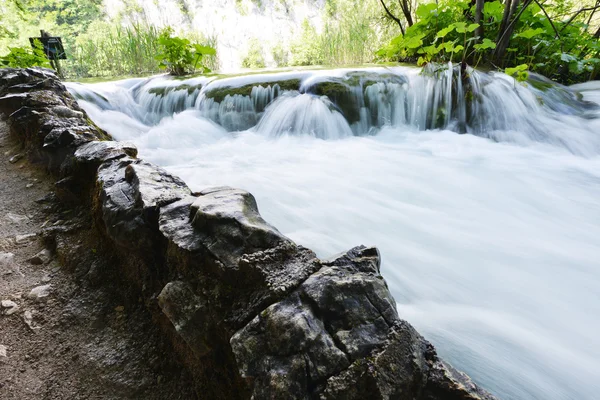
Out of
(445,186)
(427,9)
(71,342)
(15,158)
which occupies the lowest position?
(445,186)

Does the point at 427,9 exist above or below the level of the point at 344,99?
above

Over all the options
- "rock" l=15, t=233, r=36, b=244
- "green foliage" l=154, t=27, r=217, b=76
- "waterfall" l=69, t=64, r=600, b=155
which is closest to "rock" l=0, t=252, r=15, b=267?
"rock" l=15, t=233, r=36, b=244

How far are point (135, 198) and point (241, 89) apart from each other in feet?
15.5

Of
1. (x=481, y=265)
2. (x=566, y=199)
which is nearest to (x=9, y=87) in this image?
(x=481, y=265)

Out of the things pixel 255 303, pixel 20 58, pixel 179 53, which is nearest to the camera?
pixel 255 303

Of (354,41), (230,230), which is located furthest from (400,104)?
(230,230)

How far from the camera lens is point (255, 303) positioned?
0.93 metres

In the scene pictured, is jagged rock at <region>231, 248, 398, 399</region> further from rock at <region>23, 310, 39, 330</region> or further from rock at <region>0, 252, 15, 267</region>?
rock at <region>0, 252, 15, 267</region>

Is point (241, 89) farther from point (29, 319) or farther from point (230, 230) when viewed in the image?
point (230, 230)

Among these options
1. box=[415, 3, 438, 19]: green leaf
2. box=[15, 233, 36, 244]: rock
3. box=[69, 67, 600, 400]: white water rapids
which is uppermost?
box=[415, 3, 438, 19]: green leaf

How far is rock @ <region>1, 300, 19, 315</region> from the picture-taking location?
1393mm

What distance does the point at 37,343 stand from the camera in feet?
4.16

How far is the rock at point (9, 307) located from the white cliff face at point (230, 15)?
921 inches

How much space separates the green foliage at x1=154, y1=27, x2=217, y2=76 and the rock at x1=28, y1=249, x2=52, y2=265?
6.88m
